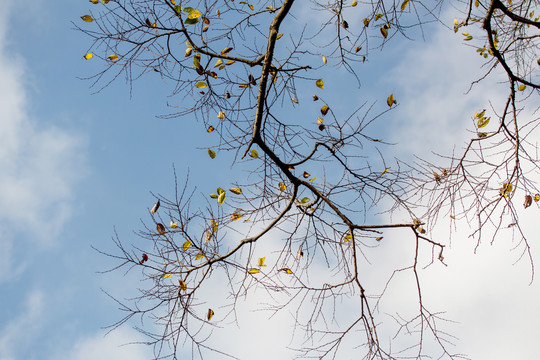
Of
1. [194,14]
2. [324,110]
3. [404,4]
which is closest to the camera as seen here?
[194,14]

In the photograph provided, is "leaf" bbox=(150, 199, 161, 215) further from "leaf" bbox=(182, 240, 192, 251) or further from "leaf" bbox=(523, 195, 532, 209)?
"leaf" bbox=(523, 195, 532, 209)

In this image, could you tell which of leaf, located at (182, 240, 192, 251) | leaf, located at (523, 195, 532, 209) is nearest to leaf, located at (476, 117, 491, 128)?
leaf, located at (523, 195, 532, 209)

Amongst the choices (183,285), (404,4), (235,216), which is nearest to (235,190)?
(235,216)

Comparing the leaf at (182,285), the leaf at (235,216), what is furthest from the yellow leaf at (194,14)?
the leaf at (182,285)

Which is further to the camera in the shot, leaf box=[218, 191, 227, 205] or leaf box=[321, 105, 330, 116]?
leaf box=[321, 105, 330, 116]

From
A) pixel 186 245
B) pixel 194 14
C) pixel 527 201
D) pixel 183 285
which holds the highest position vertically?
pixel 194 14

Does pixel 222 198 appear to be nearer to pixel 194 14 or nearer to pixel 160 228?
pixel 160 228

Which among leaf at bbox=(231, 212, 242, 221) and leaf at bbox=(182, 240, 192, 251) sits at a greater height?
leaf at bbox=(231, 212, 242, 221)

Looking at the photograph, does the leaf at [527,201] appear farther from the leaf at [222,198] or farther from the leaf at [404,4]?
the leaf at [222,198]

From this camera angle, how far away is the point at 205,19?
12.5 feet

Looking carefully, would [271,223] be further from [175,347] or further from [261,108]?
[175,347]

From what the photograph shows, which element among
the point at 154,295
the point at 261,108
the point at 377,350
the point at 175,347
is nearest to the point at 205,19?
the point at 261,108

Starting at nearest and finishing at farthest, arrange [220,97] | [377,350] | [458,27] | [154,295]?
[377,350], [154,295], [220,97], [458,27]

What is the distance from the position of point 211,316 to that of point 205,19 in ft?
8.43
